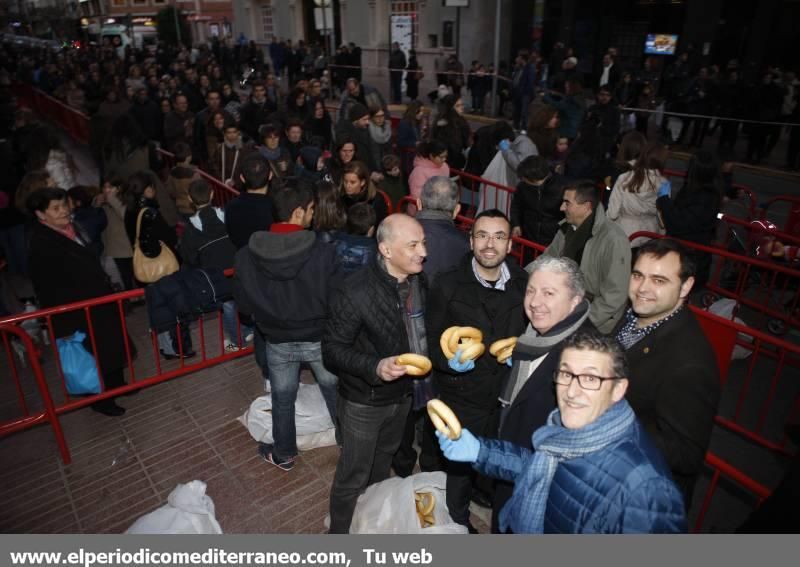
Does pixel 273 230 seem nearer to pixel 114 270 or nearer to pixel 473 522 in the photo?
pixel 473 522

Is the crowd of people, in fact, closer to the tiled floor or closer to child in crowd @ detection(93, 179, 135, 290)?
child in crowd @ detection(93, 179, 135, 290)

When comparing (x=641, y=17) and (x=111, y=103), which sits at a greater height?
(x=641, y=17)

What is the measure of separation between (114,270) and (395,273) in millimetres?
4866

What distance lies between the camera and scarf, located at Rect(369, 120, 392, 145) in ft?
27.4

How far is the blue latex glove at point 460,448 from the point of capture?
2318mm

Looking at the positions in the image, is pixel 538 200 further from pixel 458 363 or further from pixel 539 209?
pixel 458 363

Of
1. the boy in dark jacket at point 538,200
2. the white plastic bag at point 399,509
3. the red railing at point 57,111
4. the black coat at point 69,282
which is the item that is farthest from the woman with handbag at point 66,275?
the red railing at point 57,111

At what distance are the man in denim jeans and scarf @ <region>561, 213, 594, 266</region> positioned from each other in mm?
1879

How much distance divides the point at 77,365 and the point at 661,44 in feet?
71.4

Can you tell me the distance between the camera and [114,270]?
648 cm

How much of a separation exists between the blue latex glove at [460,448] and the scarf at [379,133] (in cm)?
674

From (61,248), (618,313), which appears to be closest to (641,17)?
(618,313)

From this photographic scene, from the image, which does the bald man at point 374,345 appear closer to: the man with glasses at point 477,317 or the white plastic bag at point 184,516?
the man with glasses at point 477,317

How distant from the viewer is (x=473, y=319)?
312 cm
